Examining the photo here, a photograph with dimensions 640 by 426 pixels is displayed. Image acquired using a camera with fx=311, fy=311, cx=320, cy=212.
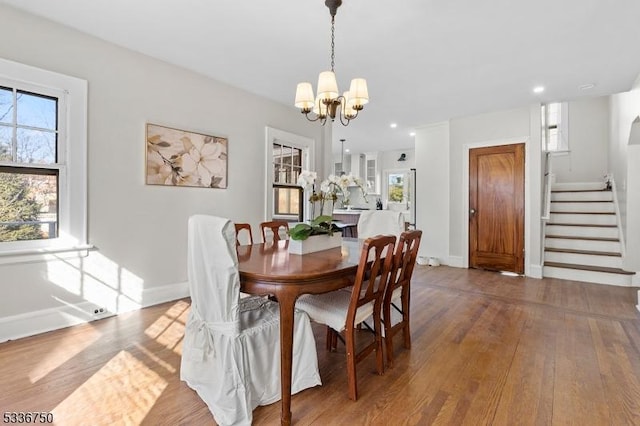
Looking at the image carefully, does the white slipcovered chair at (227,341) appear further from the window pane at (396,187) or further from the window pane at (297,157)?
the window pane at (396,187)

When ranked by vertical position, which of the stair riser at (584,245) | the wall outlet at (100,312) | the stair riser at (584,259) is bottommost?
the wall outlet at (100,312)

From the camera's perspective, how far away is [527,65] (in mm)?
3379

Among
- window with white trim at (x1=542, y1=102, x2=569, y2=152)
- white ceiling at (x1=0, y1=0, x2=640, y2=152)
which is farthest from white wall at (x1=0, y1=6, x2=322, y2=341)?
window with white trim at (x1=542, y1=102, x2=569, y2=152)

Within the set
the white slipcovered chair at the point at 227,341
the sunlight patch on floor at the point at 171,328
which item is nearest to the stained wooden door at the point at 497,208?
the white slipcovered chair at the point at 227,341

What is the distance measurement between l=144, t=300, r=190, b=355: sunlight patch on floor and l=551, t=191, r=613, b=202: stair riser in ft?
21.9

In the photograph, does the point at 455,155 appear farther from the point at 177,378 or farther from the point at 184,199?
the point at 177,378

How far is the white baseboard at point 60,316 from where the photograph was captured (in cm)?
243

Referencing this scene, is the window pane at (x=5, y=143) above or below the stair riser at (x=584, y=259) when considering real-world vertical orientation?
above

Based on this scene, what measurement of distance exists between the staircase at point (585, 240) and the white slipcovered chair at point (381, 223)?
10.8 feet

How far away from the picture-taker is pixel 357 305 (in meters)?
1.75

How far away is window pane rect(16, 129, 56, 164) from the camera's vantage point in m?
2.50

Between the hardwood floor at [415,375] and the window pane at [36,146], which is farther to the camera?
the window pane at [36,146]

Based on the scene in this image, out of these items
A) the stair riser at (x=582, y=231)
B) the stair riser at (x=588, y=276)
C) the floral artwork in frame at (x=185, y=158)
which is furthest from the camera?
the stair riser at (x=582, y=231)

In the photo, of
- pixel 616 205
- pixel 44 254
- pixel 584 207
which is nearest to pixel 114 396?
pixel 44 254
